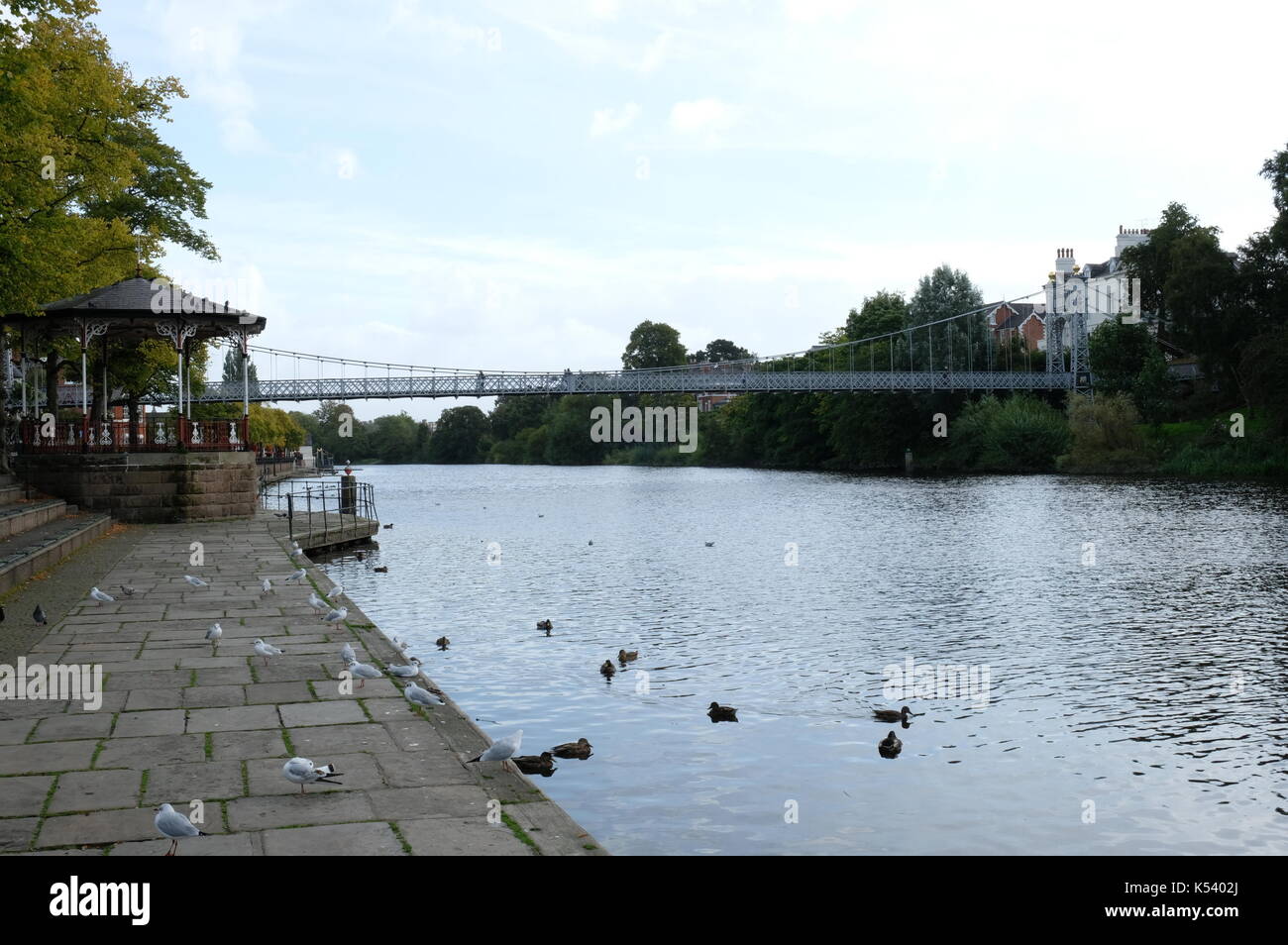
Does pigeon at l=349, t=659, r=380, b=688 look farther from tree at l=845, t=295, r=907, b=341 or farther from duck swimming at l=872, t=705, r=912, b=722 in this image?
tree at l=845, t=295, r=907, b=341

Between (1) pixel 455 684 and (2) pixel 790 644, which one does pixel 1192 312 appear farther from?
(1) pixel 455 684

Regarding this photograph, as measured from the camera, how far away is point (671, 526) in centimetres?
3222

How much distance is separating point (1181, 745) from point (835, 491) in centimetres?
4062

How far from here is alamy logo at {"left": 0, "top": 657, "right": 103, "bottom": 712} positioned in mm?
7652


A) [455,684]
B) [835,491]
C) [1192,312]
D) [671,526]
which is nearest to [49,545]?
[455,684]

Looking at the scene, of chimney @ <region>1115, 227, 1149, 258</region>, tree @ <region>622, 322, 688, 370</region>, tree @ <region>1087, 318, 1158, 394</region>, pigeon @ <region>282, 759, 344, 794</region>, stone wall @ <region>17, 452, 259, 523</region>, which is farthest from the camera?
tree @ <region>622, 322, 688, 370</region>

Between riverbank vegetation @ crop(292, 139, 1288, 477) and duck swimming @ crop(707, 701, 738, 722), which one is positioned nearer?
Answer: duck swimming @ crop(707, 701, 738, 722)

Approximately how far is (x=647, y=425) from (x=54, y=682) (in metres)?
96.9

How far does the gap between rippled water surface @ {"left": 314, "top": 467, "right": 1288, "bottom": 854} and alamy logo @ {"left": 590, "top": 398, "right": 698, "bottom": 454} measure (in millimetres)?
73079

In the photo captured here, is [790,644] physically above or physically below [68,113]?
below

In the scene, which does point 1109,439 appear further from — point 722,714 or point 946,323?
point 722,714

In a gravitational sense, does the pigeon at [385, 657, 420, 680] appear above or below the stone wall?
below

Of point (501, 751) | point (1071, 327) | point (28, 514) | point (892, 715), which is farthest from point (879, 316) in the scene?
→ point (501, 751)
